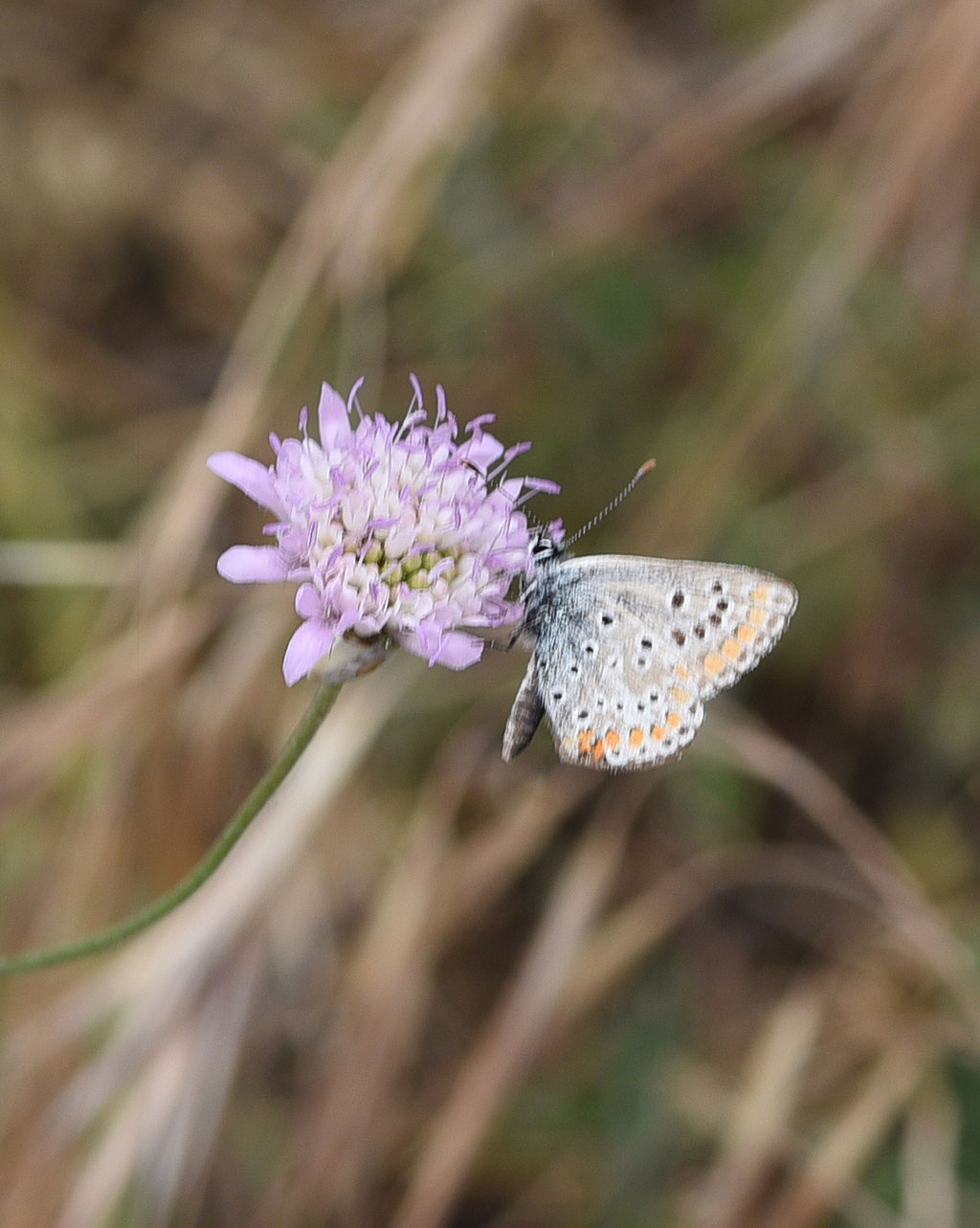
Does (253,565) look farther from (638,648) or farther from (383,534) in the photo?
(638,648)

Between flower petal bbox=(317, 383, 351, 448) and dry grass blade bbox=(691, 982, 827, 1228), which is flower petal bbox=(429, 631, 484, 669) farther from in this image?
dry grass blade bbox=(691, 982, 827, 1228)

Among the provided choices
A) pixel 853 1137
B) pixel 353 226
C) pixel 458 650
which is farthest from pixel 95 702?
pixel 853 1137

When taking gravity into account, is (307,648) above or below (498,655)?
below

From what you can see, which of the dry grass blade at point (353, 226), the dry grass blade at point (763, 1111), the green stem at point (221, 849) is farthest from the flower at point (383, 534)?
the dry grass blade at point (763, 1111)

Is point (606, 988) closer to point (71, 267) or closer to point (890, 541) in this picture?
point (890, 541)

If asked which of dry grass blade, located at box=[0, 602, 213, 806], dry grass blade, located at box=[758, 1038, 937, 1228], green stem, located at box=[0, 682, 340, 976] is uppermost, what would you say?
dry grass blade, located at box=[0, 602, 213, 806]

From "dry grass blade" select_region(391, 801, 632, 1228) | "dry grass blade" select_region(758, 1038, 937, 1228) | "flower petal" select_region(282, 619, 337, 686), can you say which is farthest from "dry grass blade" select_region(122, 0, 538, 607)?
"dry grass blade" select_region(758, 1038, 937, 1228)
